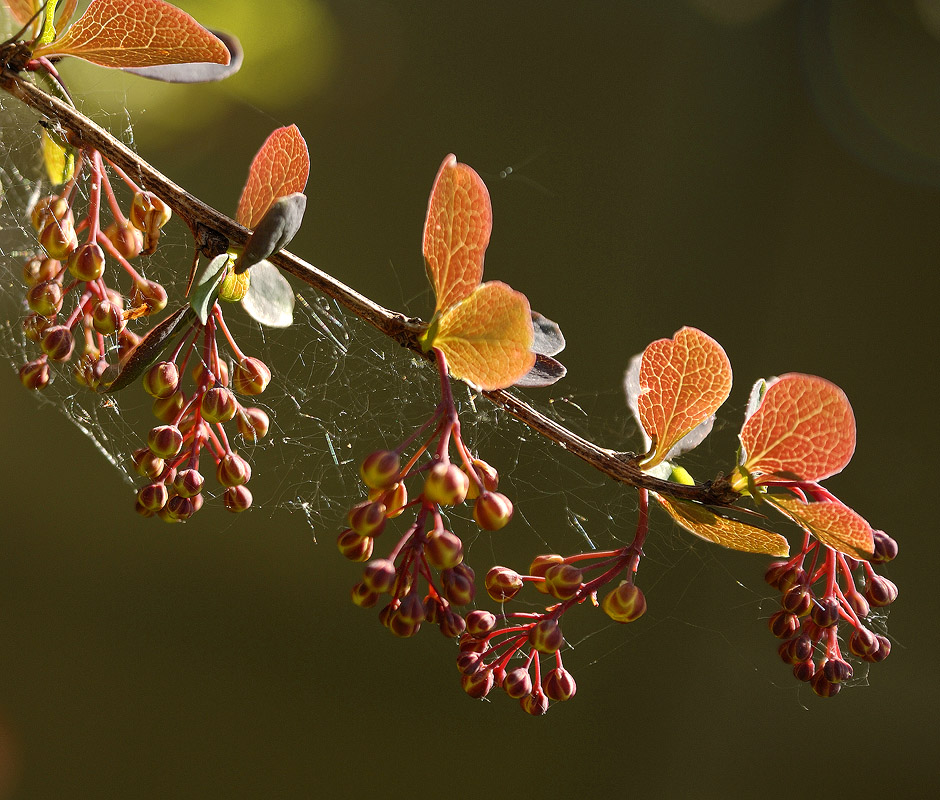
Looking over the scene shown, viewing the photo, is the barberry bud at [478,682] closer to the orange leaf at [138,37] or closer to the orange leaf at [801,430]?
the orange leaf at [801,430]

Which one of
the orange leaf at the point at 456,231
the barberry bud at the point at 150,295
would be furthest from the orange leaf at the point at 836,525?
the barberry bud at the point at 150,295

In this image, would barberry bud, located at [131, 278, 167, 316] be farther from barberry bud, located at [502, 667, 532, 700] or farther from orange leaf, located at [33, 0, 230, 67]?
barberry bud, located at [502, 667, 532, 700]

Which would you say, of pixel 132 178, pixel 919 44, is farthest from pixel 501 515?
pixel 919 44

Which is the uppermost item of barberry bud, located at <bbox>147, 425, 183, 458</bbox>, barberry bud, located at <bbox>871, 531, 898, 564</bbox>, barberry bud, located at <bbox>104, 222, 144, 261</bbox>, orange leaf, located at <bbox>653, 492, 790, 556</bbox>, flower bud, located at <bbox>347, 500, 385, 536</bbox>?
barberry bud, located at <bbox>104, 222, 144, 261</bbox>

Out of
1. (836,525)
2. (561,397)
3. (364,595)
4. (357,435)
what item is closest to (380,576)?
(364,595)

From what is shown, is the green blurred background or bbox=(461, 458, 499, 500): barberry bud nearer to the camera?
bbox=(461, 458, 499, 500): barberry bud

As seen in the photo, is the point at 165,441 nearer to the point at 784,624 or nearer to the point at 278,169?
the point at 278,169

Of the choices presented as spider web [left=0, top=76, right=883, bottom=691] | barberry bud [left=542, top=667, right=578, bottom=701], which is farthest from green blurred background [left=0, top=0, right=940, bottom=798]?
barberry bud [left=542, top=667, right=578, bottom=701]
